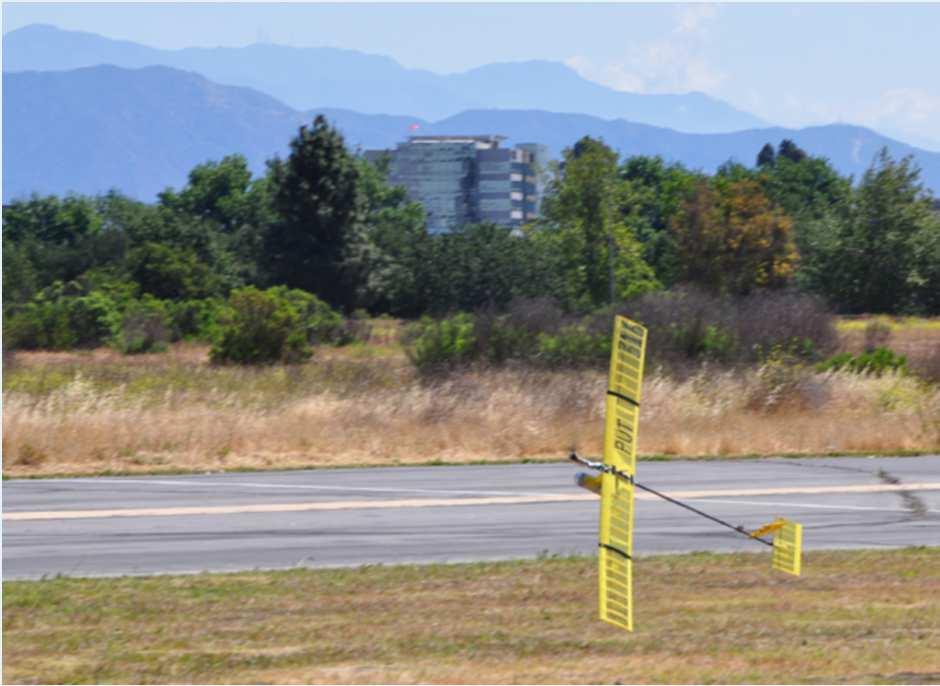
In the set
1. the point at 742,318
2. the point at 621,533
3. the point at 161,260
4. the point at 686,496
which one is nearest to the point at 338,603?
the point at 621,533

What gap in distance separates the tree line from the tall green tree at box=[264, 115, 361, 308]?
0.08 m

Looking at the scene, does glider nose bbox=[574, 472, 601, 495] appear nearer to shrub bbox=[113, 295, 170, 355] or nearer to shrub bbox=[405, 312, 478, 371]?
shrub bbox=[405, 312, 478, 371]

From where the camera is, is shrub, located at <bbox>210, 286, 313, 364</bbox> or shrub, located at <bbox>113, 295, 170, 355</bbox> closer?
shrub, located at <bbox>210, 286, 313, 364</bbox>

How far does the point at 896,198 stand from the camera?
220 feet

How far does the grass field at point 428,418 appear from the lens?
21.9 meters

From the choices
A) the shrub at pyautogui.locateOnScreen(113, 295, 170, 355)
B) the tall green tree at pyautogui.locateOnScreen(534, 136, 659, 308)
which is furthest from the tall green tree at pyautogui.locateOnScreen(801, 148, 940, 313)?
the shrub at pyautogui.locateOnScreen(113, 295, 170, 355)

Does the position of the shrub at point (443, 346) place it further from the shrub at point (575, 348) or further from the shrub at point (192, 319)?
the shrub at point (192, 319)

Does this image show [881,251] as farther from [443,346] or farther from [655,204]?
[655,204]

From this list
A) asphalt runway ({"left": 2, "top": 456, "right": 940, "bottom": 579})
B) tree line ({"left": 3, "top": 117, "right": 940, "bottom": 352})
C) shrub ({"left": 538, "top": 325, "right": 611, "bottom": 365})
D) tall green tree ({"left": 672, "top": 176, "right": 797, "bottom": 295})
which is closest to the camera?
asphalt runway ({"left": 2, "top": 456, "right": 940, "bottom": 579})

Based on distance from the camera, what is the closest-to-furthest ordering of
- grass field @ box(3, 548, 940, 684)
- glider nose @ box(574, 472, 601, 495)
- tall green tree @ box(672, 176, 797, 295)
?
glider nose @ box(574, 472, 601, 495)
grass field @ box(3, 548, 940, 684)
tall green tree @ box(672, 176, 797, 295)

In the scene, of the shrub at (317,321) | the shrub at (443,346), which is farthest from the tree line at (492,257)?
the shrub at (443,346)

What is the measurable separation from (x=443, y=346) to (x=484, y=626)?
77.6 feet

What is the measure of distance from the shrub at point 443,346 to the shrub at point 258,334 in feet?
24.8

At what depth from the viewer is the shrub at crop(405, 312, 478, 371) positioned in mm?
32969
